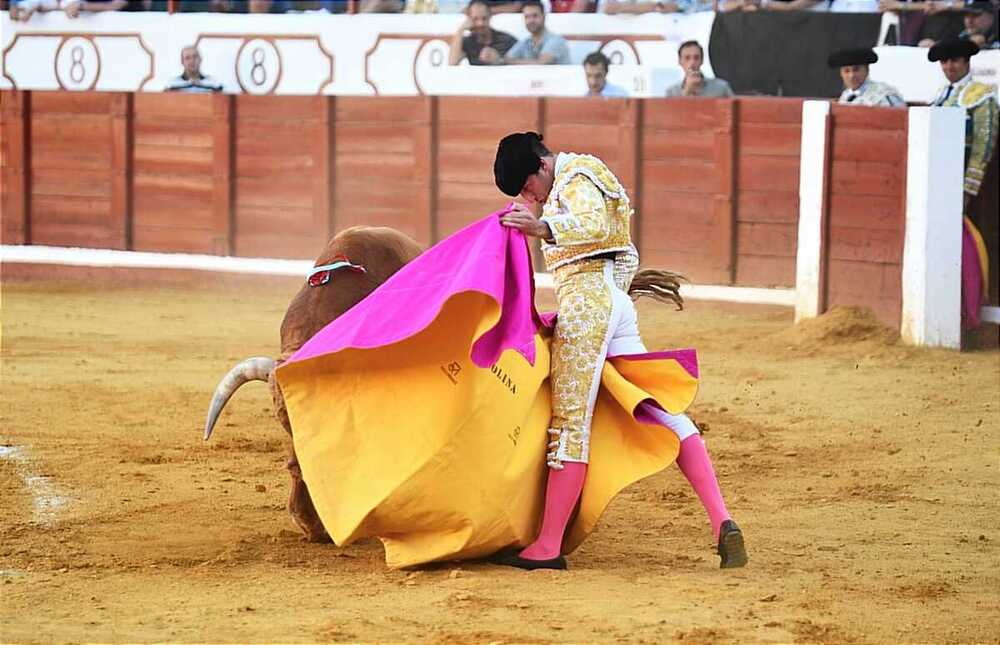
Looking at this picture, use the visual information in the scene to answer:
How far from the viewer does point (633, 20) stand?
10461 mm

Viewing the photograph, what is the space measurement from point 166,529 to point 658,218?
5.20 m

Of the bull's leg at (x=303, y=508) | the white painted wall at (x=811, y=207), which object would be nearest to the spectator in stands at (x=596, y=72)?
the white painted wall at (x=811, y=207)

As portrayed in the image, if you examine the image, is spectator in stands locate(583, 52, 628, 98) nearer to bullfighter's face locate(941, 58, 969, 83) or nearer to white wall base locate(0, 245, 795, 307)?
white wall base locate(0, 245, 795, 307)

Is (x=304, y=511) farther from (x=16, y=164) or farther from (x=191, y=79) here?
(x=16, y=164)

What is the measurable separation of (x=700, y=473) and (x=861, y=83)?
14.8 feet

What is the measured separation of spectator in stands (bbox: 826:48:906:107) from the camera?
25.4 ft

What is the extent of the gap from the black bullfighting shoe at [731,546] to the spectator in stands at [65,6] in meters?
10.3

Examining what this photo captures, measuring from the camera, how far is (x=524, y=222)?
3607mm

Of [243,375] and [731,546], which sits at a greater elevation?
[243,375]

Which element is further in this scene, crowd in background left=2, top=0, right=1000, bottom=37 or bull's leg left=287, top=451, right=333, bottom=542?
crowd in background left=2, top=0, right=1000, bottom=37

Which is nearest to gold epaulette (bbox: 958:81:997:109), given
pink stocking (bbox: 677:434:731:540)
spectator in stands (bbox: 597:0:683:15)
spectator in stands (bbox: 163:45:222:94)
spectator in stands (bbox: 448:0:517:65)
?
spectator in stands (bbox: 597:0:683:15)

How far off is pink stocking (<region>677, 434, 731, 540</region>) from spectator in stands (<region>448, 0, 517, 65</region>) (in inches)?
262

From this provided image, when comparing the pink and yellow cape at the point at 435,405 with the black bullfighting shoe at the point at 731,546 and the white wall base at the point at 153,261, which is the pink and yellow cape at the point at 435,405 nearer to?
the black bullfighting shoe at the point at 731,546

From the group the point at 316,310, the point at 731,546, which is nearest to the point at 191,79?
the point at 316,310
